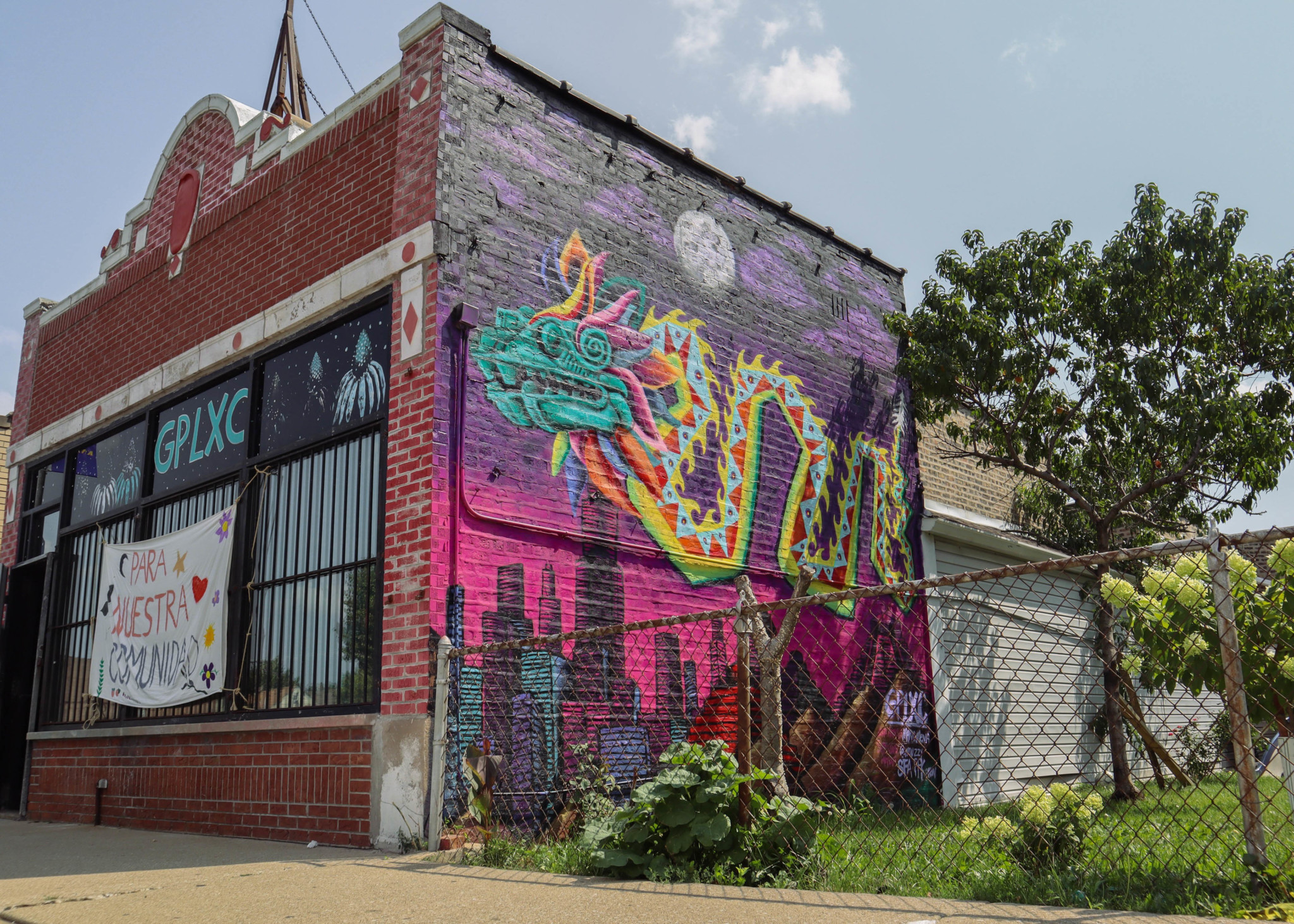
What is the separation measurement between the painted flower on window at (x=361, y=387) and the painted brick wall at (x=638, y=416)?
0.87 meters

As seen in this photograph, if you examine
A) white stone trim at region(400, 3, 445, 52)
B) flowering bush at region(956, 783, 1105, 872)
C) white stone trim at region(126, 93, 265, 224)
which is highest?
white stone trim at region(126, 93, 265, 224)

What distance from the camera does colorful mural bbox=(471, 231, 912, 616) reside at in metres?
7.82

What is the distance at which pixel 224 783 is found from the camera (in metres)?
7.98

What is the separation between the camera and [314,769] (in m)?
7.15

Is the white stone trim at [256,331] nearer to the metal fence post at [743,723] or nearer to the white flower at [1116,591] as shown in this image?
the metal fence post at [743,723]

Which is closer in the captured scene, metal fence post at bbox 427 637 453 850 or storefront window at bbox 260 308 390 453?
metal fence post at bbox 427 637 453 850

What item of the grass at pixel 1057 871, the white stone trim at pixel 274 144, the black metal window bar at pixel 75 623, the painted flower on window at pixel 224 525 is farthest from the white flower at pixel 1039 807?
the black metal window bar at pixel 75 623

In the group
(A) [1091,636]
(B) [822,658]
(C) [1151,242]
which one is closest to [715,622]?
(B) [822,658]

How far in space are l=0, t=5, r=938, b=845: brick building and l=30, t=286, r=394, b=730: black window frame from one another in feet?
0.12

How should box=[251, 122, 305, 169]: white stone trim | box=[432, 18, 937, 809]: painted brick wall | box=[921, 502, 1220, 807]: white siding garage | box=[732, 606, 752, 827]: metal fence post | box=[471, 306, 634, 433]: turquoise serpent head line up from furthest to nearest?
box=[921, 502, 1220, 807]: white siding garage → box=[251, 122, 305, 169]: white stone trim → box=[471, 306, 634, 433]: turquoise serpent head → box=[432, 18, 937, 809]: painted brick wall → box=[732, 606, 752, 827]: metal fence post

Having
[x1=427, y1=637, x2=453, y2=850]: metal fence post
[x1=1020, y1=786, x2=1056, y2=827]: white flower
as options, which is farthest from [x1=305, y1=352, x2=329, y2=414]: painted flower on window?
Answer: [x1=1020, y1=786, x2=1056, y2=827]: white flower

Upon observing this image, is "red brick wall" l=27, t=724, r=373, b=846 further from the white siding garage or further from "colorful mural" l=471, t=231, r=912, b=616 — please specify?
the white siding garage

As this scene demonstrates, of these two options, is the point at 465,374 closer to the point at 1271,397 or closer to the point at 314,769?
the point at 314,769

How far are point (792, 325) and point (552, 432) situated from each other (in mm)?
3728
